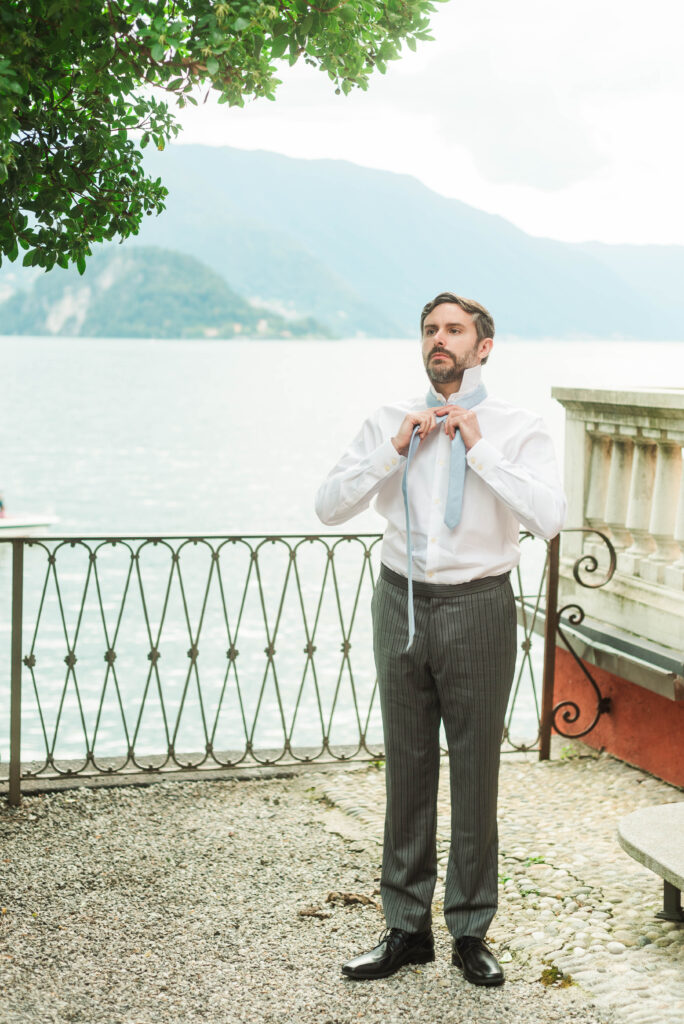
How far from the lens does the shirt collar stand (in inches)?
140

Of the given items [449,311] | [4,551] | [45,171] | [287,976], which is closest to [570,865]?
[287,976]

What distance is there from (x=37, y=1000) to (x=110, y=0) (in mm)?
3038

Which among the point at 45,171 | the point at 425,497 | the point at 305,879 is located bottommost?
the point at 305,879

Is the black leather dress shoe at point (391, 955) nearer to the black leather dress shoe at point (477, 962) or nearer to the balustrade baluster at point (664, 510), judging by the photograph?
the black leather dress shoe at point (477, 962)

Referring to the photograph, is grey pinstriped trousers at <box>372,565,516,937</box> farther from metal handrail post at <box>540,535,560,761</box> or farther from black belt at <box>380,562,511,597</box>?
metal handrail post at <box>540,535,560,761</box>

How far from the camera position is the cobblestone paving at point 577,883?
360cm

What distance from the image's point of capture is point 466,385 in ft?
11.7

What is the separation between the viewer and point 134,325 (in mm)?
165125

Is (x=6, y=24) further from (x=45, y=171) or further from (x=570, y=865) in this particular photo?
(x=570, y=865)

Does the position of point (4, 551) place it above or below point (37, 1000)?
below

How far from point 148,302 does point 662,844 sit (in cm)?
16003

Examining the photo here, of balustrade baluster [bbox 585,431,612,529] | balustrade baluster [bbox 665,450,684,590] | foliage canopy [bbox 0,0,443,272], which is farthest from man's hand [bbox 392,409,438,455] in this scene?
balustrade baluster [bbox 585,431,612,529]

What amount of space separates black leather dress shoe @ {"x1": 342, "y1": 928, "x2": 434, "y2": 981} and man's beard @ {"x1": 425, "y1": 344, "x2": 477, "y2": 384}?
5.80ft

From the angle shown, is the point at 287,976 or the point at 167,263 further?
the point at 167,263
